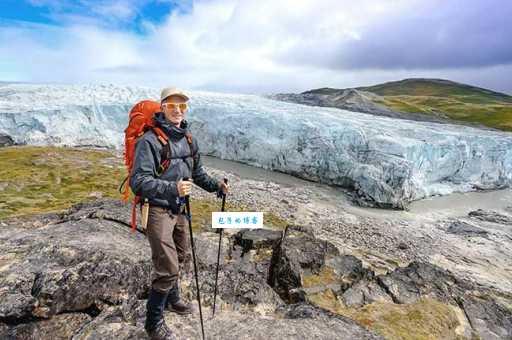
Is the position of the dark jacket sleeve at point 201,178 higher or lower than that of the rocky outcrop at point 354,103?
lower

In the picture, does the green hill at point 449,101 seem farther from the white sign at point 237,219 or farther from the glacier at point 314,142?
the white sign at point 237,219

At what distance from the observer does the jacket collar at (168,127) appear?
4402mm

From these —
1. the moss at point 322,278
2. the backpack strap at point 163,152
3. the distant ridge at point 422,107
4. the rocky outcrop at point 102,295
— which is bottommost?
the moss at point 322,278

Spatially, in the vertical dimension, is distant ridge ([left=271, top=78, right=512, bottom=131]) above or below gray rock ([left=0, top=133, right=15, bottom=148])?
above

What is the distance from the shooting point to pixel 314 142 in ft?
105

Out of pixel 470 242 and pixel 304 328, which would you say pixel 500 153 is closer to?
pixel 470 242

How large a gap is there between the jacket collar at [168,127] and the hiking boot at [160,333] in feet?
7.97

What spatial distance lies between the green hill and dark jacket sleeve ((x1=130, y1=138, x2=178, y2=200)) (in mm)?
70374

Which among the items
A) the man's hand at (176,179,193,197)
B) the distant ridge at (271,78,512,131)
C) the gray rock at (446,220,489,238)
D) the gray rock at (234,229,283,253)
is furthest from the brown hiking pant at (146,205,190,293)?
the distant ridge at (271,78,512,131)

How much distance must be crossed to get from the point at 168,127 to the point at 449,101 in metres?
112

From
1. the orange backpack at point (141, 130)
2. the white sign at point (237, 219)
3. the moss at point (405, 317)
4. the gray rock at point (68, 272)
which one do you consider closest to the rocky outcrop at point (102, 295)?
the gray rock at point (68, 272)

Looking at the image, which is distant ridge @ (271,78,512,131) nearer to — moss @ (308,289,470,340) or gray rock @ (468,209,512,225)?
gray rock @ (468,209,512,225)

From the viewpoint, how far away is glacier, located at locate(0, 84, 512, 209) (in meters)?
28.6

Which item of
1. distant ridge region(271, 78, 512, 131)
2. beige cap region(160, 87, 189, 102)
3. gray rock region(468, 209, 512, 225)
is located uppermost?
distant ridge region(271, 78, 512, 131)
